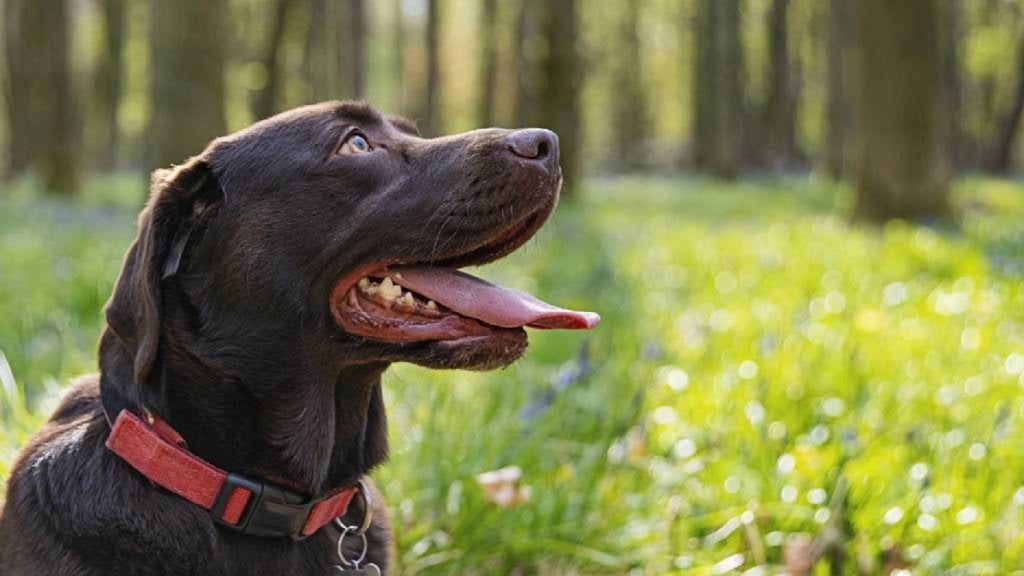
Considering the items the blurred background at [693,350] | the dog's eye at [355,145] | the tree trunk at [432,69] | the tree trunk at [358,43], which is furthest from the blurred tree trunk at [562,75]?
the dog's eye at [355,145]

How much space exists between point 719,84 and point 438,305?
2009 cm

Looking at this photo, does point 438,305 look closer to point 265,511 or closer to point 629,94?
point 265,511

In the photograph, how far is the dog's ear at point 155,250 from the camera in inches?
99.3

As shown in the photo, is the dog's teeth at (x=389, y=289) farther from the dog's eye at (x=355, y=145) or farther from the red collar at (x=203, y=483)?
the red collar at (x=203, y=483)

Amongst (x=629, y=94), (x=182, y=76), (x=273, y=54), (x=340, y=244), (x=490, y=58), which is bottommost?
(x=629, y=94)

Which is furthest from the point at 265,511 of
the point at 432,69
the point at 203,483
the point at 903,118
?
the point at 432,69

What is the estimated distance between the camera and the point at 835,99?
1988 centimetres

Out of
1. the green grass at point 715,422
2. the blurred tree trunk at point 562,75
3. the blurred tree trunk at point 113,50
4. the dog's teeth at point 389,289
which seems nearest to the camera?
the dog's teeth at point 389,289

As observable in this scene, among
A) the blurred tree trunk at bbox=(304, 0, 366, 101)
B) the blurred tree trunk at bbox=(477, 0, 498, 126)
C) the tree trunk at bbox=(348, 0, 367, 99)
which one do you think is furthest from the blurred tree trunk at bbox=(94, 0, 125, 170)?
the blurred tree trunk at bbox=(477, 0, 498, 126)

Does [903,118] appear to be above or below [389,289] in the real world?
below

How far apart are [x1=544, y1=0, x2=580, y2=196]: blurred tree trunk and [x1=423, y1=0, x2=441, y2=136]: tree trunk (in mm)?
5860

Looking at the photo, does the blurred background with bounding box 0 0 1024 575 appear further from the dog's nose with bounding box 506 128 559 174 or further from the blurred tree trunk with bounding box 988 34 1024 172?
the blurred tree trunk with bounding box 988 34 1024 172

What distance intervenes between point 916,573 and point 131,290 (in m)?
2.40

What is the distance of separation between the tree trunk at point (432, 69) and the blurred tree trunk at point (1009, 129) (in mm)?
13183
